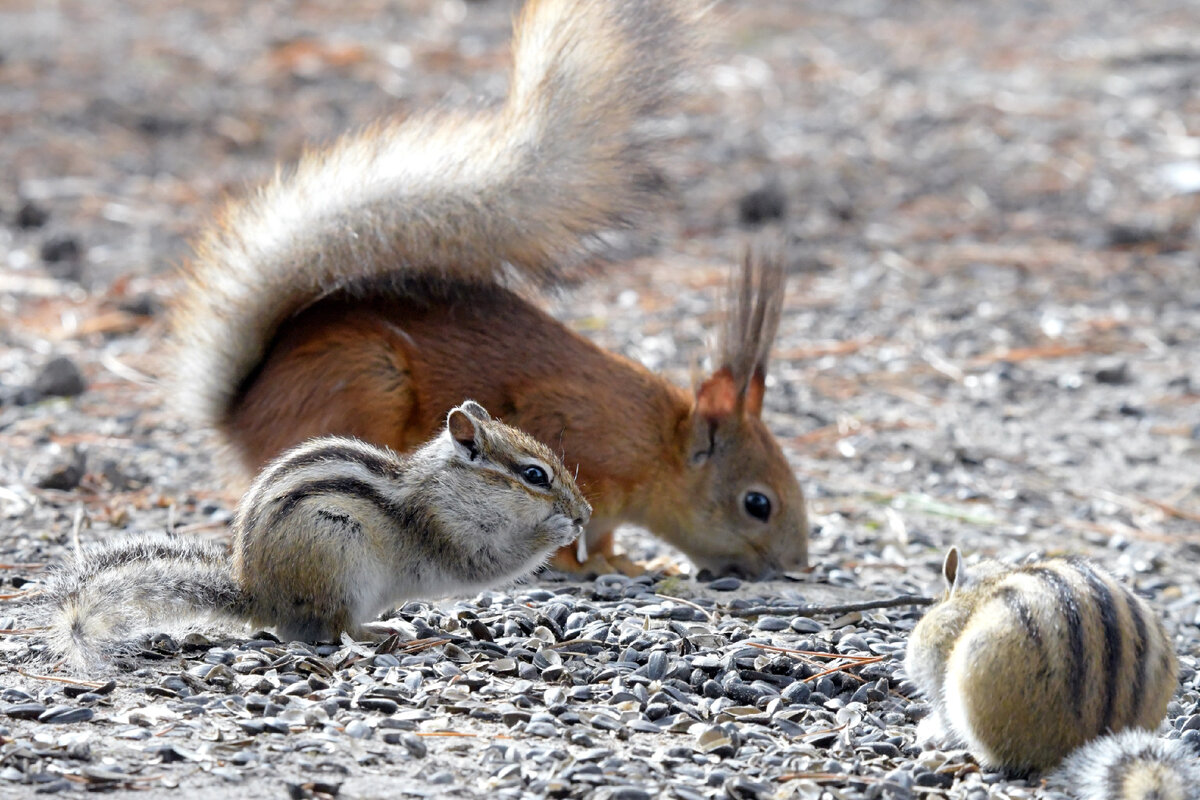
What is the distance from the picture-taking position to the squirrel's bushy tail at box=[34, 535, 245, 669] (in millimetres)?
3359

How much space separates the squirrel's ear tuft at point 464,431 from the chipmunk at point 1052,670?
1.36 meters

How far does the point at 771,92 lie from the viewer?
508 inches

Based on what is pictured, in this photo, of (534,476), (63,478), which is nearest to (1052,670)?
(534,476)

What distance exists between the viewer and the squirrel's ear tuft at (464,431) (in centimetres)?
377

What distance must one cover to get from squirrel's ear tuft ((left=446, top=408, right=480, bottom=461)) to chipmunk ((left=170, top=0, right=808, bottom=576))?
74 centimetres

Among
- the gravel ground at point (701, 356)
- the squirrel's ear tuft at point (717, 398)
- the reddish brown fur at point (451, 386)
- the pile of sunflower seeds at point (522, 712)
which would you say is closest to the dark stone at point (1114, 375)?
the gravel ground at point (701, 356)

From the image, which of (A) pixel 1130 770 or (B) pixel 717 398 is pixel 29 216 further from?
(A) pixel 1130 770

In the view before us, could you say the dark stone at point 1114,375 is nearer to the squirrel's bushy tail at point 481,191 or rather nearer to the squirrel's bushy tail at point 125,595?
the squirrel's bushy tail at point 481,191

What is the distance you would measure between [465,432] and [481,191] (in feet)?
3.37

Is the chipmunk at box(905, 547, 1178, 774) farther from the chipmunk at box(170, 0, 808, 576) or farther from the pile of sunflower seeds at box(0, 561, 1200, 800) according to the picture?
the chipmunk at box(170, 0, 808, 576)

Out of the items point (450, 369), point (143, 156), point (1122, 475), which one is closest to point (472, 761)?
point (450, 369)

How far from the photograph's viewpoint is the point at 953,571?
134 inches

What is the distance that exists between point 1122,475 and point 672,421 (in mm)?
2394

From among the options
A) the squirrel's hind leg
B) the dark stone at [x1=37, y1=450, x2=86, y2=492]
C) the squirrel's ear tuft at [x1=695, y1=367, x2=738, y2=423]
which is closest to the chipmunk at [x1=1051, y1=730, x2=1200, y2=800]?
the squirrel's ear tuft at [x1=695, y1=367, x2=738, y2=423]
